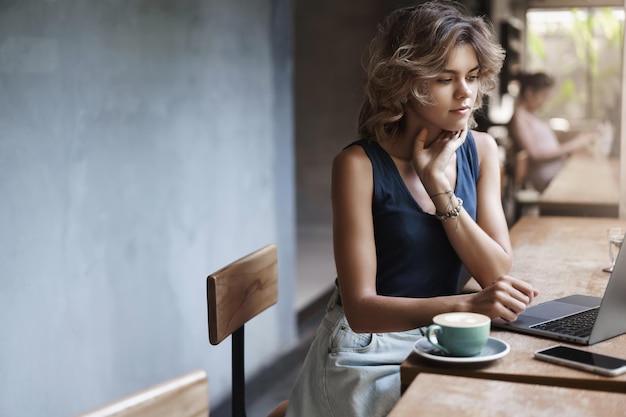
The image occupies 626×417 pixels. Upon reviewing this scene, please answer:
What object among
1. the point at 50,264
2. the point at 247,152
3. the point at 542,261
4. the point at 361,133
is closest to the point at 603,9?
the point at 247,152

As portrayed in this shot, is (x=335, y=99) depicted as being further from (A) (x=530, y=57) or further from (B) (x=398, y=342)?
(B) (x=398, y=342)

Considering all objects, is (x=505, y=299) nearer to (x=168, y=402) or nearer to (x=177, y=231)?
(x=168, y=402)

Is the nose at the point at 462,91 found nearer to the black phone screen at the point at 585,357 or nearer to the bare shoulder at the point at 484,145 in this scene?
the bare shoulder at the point at 484,145


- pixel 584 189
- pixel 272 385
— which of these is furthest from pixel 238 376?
pixel 584 189

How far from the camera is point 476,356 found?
4.49 feet

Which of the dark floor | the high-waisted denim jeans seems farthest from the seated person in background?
the high-waisted denim jeans

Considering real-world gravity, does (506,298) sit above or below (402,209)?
below

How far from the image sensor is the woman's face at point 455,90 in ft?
5.76

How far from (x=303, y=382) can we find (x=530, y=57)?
3.60 meters

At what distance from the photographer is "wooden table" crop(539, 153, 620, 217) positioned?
160 inches

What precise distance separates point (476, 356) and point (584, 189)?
326 centimetres

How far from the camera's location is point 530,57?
191 inches

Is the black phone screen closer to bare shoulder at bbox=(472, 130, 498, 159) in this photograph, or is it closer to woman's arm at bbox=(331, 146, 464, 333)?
woman's arm at bbox=(331, 146, 464, 333)

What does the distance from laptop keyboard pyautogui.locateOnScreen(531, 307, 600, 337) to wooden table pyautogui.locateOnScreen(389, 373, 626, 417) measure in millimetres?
281
